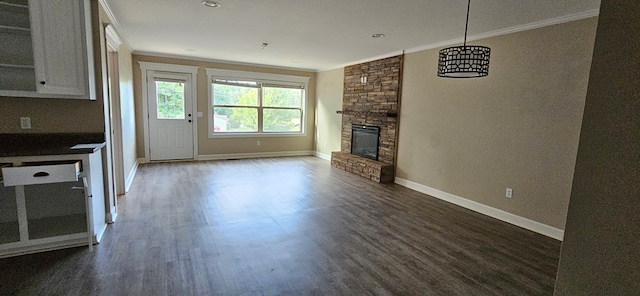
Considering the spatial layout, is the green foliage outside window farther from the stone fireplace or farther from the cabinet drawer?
the cabinet drawer

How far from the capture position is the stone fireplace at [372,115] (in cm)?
539

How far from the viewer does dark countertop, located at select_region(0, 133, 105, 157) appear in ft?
8.12

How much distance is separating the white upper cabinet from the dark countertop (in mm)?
437

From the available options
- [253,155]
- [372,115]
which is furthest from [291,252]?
[253,155]

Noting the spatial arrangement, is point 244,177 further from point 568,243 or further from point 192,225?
point 568,243

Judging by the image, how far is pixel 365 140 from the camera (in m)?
6.19

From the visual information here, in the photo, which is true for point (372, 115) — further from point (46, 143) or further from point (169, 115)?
point (46, 143)

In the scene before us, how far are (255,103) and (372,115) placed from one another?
3.05 metres

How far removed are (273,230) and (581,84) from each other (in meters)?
3.35

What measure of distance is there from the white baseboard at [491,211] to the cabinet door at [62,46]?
174 inches

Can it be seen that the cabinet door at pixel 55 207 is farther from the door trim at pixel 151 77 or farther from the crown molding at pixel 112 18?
the door trim at pixel 151 77

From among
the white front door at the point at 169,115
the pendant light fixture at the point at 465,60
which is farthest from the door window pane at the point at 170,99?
the pendant light fixture at the point at 465,60

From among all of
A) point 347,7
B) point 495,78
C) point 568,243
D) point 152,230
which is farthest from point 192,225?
point 495,78

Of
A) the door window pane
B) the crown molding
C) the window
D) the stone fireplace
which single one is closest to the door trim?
the door window pane
